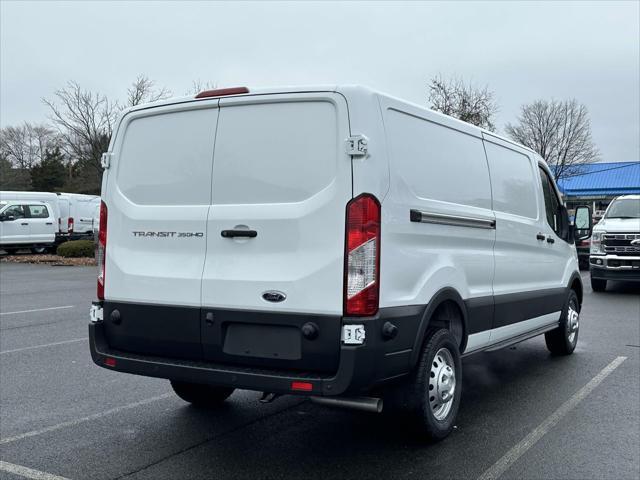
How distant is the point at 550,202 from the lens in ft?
23.4

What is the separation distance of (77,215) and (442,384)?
2641 centimetres

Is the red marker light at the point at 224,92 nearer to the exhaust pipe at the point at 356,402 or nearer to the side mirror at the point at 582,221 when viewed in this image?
the exhaust pipe at the point at 356,402

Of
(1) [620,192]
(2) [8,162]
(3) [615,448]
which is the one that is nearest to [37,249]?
(3) [615,448]

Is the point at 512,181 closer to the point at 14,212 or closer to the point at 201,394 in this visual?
the point at 201,394

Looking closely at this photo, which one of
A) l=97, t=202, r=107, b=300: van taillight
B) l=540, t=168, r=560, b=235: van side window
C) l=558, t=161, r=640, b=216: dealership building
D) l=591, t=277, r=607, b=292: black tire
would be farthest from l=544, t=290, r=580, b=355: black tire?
l=558, t=161, r=640, b=216: dealership building

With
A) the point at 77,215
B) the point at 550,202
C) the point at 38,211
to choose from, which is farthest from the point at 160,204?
the point at 77,215

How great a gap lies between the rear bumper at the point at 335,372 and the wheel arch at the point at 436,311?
2.3 inches

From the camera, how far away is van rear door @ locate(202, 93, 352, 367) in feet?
13.1

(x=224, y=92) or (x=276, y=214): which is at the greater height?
(x=224, y=92)

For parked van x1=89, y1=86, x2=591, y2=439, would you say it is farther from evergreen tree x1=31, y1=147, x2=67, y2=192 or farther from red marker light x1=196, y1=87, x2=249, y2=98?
evergreen tree x1=31, y1=147, x2=67, y2=192

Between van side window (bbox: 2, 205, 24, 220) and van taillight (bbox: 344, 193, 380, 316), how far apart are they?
23.9 meters

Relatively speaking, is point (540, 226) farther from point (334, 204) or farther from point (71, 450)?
point (71, 450)

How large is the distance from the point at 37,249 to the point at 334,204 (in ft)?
84.2

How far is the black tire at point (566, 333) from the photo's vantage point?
760 cm
